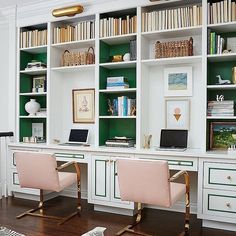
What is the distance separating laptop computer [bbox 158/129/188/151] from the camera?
3607mm

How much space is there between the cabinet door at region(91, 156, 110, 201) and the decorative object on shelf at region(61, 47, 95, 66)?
136 centimetres

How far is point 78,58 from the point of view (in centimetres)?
413

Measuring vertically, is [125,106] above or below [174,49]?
below

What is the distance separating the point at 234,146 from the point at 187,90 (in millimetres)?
917

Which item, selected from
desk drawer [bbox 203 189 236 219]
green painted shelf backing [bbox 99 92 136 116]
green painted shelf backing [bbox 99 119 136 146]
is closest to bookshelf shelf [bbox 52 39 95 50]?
green painted shelf backing [bbox 99 92 136 116]

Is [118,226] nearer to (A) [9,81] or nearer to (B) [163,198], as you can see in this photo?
(B) [163,198]

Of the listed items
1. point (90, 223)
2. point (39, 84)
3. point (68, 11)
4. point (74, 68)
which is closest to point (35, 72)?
point (39, 84)

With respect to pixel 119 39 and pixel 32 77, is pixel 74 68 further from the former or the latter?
pixel 32 77

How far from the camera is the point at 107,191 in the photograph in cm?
362

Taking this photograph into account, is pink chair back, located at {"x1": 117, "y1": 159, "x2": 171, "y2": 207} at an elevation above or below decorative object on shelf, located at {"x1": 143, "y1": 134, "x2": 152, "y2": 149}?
below

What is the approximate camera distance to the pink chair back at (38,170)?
328cm

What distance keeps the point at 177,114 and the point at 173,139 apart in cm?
35

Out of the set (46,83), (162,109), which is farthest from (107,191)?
(46,83)

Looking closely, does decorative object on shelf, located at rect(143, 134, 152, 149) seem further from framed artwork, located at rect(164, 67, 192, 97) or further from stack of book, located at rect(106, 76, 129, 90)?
stack of book, located at rect(106, 76, 129, 90)
